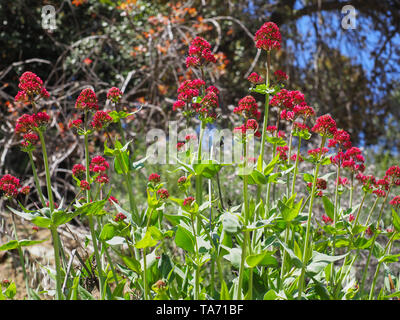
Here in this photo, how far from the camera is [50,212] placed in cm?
120

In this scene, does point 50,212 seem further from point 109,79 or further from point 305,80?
point 305,80

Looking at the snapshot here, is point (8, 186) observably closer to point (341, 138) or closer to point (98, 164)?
point (98, 164)

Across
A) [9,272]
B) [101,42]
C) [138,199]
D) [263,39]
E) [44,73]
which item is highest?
[101,42]

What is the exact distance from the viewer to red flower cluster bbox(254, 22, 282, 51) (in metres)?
1.28

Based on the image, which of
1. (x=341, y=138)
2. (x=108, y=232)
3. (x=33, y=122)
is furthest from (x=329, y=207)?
(x=33, y=122)

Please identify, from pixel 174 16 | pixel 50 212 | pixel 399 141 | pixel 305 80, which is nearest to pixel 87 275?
pixel 50 212

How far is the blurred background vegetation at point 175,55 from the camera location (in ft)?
16.3

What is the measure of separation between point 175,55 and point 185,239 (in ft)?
12.1

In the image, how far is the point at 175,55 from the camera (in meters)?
4.69

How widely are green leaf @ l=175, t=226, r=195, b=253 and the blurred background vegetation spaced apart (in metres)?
3.27

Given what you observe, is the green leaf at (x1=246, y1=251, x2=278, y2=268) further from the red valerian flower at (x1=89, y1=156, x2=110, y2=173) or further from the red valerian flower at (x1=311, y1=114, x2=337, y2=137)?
the red valerian flower at (x1=89, y1=156, x2=110, y2=173)
